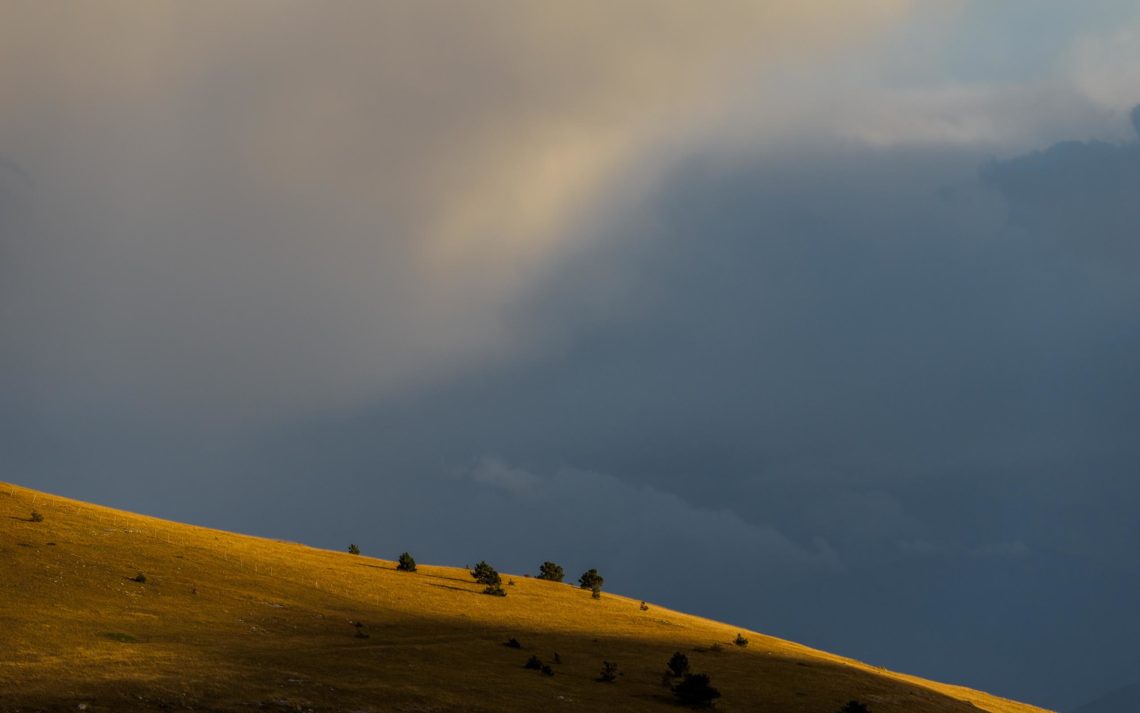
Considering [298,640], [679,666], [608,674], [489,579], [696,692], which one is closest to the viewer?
[696,692]

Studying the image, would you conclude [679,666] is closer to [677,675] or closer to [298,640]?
[677,675]

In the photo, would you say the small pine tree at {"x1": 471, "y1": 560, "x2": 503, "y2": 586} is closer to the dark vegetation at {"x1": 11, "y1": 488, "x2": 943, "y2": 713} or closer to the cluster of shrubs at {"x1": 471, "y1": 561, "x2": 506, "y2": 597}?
the cluster of shrubs at {"x1": 471, "y1": 561, "x2": 506, "y2": 597}

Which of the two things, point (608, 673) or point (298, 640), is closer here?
point (298, 640)

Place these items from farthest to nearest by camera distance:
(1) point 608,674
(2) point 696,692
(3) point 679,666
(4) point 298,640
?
(3) point 679,666, (1) point 608,674, (4) point 298,640, (2) point 696,692

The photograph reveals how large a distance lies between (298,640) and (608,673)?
18821 millimetres

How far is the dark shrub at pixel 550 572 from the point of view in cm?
10994

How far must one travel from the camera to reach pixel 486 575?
92.6 meters

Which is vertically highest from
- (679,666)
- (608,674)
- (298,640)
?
(679,666)

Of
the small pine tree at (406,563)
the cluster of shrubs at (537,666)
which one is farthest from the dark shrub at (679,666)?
the small pine tree at (406,563)

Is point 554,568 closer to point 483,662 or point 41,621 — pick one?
point 483,662

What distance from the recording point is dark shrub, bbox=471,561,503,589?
3583 inches

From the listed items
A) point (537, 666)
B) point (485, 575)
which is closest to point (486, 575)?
point (485, 575)

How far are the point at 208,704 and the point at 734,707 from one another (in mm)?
30505

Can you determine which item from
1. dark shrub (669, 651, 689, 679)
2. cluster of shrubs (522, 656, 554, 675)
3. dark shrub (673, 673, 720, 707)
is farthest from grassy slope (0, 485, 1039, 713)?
dark shrub (669, 651, 689, 679)
